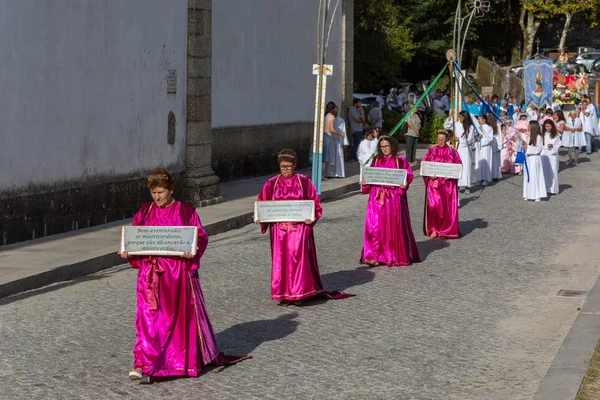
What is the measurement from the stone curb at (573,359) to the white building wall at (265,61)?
14013 mm

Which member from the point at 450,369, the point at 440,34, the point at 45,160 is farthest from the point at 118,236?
the point at 440,34

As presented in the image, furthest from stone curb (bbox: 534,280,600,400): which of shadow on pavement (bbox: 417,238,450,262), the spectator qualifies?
the spectator

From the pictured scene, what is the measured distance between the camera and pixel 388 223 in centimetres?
1433

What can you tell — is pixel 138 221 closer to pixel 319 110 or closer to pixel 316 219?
pixel 316 219

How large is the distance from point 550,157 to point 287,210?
529 inches

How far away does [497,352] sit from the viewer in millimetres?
9516

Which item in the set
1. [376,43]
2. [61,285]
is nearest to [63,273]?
[61,285]

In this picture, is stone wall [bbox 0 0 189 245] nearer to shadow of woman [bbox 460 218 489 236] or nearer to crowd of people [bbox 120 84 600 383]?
crowd of people [bbox 120 84 600 383]

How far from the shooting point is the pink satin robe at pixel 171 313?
8.50m

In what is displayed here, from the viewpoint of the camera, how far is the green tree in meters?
48.0

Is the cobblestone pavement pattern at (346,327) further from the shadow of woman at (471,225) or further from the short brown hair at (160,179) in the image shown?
the short brown hair at (160,179)

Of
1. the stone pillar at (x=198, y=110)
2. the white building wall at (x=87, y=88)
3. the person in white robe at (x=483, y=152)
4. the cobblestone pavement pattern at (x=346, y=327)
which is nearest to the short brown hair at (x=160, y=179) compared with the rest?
the cobblestone pavement pattern at (x=346, y=327)

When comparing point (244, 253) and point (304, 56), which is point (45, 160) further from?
point (304, 56)

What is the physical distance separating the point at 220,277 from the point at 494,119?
48.3 feet
